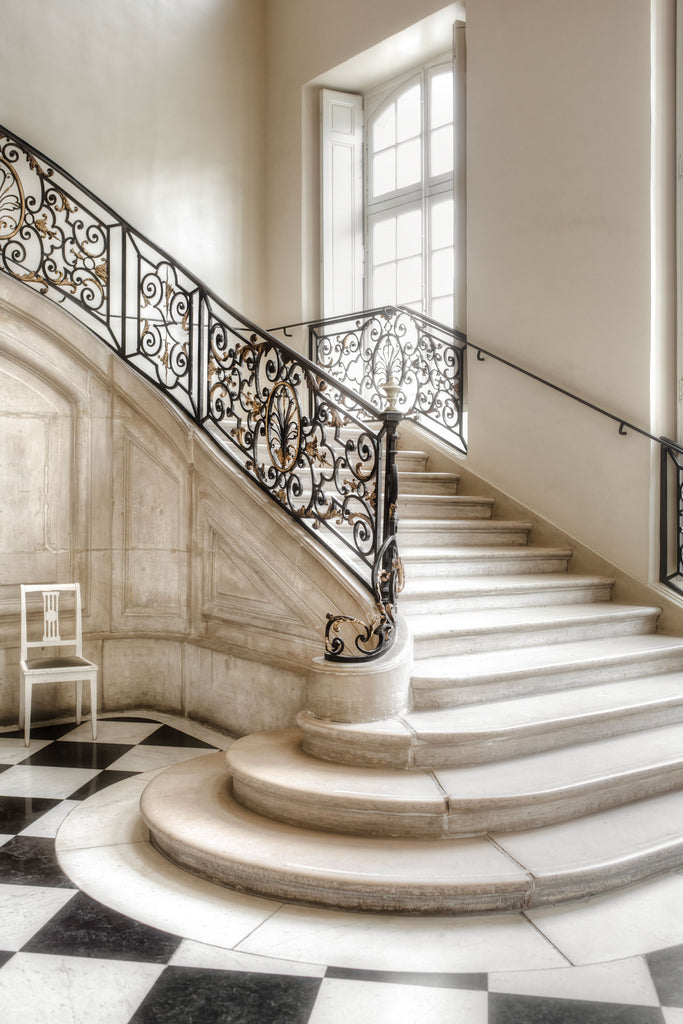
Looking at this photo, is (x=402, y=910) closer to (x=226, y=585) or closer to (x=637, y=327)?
(x=226, y=585)

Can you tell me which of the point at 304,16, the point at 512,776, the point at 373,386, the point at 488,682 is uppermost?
the point at 304,16

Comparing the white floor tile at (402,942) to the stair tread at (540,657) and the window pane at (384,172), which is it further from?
the window pane at (384,172)

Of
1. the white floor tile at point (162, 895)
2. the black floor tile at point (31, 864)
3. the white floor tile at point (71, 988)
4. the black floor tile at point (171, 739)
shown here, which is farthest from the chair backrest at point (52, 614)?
the white floor tile at point (71, 988)

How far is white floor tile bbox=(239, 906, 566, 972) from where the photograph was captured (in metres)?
2.40

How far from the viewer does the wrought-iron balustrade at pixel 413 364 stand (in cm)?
643

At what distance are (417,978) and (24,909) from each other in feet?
4.33

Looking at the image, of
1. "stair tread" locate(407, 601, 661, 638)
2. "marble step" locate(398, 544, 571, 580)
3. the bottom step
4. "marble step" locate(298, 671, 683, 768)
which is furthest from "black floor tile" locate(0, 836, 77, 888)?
"marble step" locate(398, 544, 571, 580)

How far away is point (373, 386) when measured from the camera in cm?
700

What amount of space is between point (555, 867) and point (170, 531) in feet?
10.3

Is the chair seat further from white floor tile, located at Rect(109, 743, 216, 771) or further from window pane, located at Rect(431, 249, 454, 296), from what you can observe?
window pane, located at Rect(431, 249, 454, 296)

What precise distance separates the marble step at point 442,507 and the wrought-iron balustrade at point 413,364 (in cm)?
71

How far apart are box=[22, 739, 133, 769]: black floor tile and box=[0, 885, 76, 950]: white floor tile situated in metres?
1.32

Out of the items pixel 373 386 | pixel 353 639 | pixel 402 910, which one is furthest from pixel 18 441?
pixel 402 910

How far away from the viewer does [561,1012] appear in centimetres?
218
